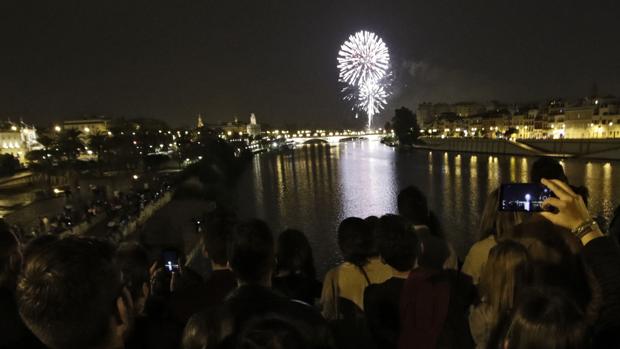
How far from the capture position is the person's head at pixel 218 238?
189 centimetres

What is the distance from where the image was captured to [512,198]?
1.69 m

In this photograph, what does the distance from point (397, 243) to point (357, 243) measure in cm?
27

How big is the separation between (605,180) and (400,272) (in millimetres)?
27217

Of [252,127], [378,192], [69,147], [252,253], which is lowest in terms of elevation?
[378,192]

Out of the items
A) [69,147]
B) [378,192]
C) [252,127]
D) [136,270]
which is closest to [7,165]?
[69,147]

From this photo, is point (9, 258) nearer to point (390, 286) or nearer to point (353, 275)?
point (353, 275)

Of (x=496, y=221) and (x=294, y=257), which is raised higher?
(x=496, y=221)

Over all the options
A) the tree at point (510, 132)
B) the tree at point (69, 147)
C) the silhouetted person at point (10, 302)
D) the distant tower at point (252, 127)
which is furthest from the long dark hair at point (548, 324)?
the distant tower at point (252, 127)

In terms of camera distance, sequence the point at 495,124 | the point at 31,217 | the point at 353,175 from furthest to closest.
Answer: the point at 495,124 < the point at 353,175 < the point at 31,217

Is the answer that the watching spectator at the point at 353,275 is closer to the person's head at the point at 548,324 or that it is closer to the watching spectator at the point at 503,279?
the watching spectator at the point at 503,279

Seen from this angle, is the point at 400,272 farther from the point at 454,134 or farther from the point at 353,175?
the point at 454,134

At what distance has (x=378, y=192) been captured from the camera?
2314cm

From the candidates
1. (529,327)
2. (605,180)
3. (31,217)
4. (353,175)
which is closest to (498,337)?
(529,327)

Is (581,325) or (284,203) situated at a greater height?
(581,325)
